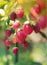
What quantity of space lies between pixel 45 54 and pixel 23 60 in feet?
0.50

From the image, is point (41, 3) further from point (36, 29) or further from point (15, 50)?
point (15, 50)

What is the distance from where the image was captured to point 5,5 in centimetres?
110

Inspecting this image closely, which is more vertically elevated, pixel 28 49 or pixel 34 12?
pixel 34 12

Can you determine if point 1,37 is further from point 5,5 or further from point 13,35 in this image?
point 5,5

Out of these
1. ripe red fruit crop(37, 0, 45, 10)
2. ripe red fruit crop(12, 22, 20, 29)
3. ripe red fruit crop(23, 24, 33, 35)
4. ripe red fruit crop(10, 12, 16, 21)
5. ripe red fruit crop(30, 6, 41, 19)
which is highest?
ripe red fruit crop(37, 0, 45, 10)

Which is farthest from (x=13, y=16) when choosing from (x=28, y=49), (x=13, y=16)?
(x=28, y=49)

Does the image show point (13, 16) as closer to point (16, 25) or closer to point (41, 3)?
point (16, 25)

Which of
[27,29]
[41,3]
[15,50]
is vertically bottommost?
[15,50]

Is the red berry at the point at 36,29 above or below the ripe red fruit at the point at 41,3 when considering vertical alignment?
below

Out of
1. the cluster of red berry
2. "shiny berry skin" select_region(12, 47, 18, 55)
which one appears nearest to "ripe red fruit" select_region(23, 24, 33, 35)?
the cluster of red berry

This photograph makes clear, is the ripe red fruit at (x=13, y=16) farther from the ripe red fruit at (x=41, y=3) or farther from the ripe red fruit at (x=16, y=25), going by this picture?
the ripe red fruit at (x=41, y=3)

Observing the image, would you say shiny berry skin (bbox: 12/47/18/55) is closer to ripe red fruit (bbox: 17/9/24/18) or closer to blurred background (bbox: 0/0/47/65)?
blurred background (bbox: 0/0/47/65)

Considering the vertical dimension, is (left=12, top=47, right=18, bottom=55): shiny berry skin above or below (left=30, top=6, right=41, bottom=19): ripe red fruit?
below

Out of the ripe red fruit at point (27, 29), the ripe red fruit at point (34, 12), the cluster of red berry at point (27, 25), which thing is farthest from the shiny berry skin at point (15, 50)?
the ripe red fruit at point (34, 12)
